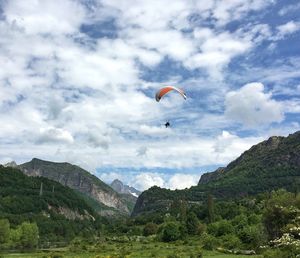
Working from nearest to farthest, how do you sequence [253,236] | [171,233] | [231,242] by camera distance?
[253,236] < [231,242] < [171,233]

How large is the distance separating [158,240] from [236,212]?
159ft

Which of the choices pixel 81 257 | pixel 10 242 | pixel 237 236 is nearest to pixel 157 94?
pixel 81 257

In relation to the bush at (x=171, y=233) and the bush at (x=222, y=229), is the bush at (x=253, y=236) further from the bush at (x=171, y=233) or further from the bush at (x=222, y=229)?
the bush at (x=171, y=233)

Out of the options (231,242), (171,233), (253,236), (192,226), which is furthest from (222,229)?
(253,236)

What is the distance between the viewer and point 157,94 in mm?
71750

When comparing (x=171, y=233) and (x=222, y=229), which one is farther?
(x=171, y=233)

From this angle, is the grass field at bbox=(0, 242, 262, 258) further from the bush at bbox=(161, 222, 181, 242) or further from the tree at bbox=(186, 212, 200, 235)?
the tree at bbox=(186, 212, 200, 235)

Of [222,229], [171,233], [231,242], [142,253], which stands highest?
[222,229]

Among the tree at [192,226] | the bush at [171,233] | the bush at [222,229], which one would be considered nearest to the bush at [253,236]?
the bush at [222,229]

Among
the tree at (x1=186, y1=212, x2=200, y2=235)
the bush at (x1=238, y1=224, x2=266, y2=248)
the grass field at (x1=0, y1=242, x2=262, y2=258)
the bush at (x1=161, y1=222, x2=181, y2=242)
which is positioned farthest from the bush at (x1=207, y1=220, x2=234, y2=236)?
the bush at (x1=238, y1=224, x2=266, y2=248)

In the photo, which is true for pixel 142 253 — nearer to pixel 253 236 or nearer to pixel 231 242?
pixel 231 242

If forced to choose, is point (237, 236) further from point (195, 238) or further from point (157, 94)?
point (157, 94)

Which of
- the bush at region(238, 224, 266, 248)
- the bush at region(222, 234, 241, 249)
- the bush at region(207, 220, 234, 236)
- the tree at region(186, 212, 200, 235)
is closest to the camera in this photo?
the bush at region(238, 224, 266, 248)

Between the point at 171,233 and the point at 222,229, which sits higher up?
the point at 222,229
